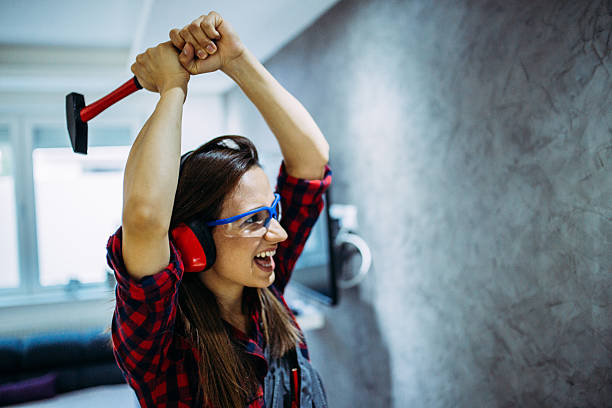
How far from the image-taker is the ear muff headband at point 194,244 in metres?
0.88

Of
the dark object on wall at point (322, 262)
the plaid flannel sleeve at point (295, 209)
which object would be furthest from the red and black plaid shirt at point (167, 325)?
the dark object on wall at point (322, 262)

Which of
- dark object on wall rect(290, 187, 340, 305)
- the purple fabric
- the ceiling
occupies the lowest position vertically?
the purple fabric

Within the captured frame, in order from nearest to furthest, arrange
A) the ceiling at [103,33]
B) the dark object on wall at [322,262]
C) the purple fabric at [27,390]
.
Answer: the dark object on wall at [322,262] → the ceiling at [103,33] → the purple fabric at [27,390]

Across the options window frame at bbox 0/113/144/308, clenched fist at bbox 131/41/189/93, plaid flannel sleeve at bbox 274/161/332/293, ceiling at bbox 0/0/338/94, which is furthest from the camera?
window frame at bbox 0/113/144/308

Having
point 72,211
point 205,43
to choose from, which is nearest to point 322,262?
point 205,43

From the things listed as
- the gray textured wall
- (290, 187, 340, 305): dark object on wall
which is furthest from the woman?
→ (290, 187, 340, 305): dark object on wall

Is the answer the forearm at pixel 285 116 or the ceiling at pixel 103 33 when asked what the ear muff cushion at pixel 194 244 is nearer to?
the forearm at pixel 285 116

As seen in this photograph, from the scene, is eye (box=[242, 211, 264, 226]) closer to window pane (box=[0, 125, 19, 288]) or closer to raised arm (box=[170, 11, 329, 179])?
raised arm (box=[170, 11, 329, 179])

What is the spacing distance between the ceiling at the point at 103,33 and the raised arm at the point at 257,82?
4.40 ft

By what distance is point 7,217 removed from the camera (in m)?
4.24

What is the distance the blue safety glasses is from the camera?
3.05 ft

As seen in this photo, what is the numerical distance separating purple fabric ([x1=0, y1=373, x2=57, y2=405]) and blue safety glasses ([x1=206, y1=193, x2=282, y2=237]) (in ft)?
10.5

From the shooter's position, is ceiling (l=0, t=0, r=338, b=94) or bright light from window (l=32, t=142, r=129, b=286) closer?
ceiling (l=0, t=0, r=338, b=94)

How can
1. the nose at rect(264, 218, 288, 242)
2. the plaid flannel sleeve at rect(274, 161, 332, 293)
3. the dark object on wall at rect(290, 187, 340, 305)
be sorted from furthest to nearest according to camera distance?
the dark object on wall at rect(290, 187, 340, 305) → the plaid flannel sleeve at rect(274, 161, 332, 293) → the nose at rect(264, 218, 288, 242)
